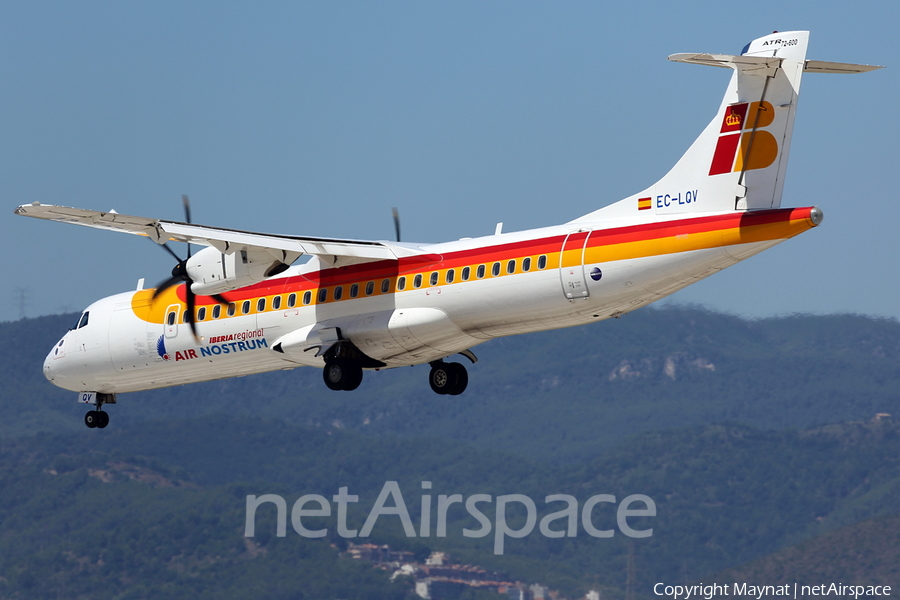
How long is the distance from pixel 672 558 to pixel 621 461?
784 inches

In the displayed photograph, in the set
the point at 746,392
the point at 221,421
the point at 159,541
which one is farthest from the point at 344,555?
the point at 746,392

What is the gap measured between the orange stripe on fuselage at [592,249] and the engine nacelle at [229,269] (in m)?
1.08

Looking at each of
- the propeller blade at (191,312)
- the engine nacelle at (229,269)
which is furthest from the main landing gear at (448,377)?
the propeller blade at (191,312)

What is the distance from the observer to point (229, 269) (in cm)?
2886

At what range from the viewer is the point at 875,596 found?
109438mm

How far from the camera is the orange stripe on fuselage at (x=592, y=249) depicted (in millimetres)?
23625

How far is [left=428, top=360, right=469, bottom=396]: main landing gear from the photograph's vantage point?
3067 centimetres

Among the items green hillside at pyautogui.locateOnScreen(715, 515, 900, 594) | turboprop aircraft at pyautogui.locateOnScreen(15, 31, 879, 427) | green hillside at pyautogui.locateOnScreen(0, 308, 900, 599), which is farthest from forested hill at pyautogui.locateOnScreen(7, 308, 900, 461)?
turboprop aircraft at pyautogui.locateOnScreen(15, 31, 879, 427)

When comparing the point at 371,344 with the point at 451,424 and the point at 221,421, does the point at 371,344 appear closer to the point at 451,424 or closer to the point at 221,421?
the point at 221,421

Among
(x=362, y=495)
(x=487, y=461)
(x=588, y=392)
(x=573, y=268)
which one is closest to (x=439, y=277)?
(x=573, y=268)

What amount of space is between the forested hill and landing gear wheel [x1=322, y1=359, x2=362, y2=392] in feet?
403

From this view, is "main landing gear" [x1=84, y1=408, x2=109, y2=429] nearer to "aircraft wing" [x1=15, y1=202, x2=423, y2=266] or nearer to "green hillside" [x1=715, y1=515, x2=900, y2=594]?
"aircraft wing" [x1=15, y1=202, x2=423, y2=266]

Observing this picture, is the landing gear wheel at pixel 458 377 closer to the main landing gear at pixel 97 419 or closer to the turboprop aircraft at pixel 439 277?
the turboprop aircraft at pixel 439 277

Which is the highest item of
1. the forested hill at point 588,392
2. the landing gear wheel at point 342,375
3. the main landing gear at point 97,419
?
the forested hill at point 588,392
